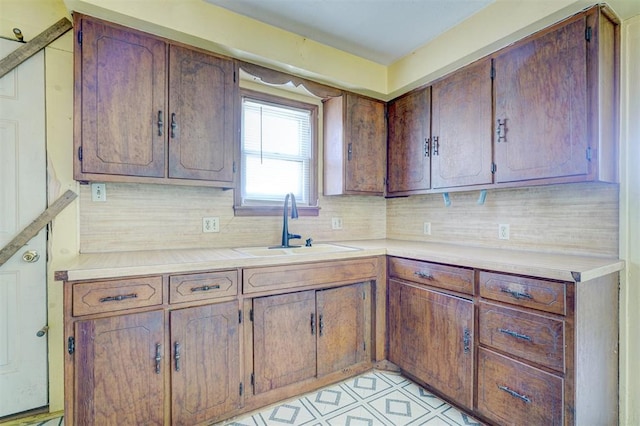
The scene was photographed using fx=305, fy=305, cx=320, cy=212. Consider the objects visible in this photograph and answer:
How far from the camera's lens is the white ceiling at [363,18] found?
192 cm

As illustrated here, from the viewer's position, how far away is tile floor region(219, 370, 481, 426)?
1723 millimetres

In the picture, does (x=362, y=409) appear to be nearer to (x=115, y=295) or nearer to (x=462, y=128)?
(x=115, y=295)

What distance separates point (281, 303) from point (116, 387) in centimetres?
88

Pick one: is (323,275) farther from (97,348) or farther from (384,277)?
(97,348)

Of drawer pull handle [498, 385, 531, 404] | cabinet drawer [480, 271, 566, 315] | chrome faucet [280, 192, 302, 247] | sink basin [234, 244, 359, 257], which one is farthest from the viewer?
chrome faucet [280, 192, 302, 247]

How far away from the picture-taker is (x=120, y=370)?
1.44m

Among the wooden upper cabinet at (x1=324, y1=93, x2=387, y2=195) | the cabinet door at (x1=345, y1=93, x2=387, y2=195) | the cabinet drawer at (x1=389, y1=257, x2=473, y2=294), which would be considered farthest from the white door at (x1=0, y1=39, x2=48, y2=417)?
the cabinet drawer at (x1=389, y1=257, x2=473, y2=294)

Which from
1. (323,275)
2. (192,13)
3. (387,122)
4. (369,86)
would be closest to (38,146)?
(192,13)

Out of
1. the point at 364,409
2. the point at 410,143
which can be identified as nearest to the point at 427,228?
the point at 410,143

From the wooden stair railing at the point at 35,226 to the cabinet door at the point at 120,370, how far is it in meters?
0.76

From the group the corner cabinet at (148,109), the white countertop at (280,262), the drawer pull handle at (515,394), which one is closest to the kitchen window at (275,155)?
the corner cabinet at (148,109)

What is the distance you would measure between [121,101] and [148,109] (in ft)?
0.44

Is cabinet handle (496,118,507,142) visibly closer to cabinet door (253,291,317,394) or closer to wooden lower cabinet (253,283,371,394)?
wooden lower cabinet (253,283,371,394)

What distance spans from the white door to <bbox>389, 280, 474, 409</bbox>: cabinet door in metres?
2.20
